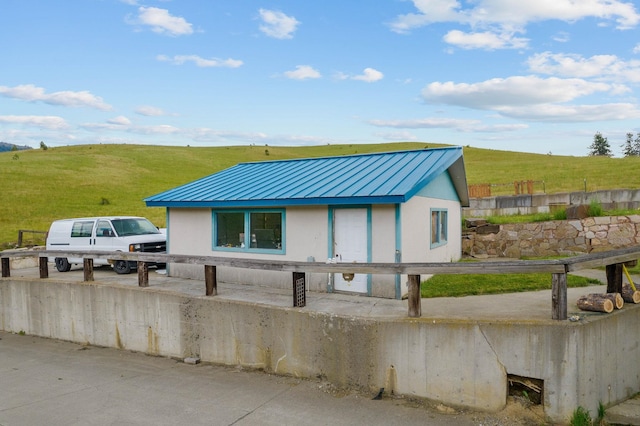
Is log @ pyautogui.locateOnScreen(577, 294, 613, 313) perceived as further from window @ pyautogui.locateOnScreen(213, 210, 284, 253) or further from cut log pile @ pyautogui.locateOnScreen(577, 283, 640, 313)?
window @ pyautogui.locateOnScreen(213, 210, 284, 253)

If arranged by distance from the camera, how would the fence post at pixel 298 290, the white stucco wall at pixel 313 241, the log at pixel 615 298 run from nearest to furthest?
the log at pixel 615 298 → the fence post at pixel 298 290 → the white stucco wall at pixel 313 241

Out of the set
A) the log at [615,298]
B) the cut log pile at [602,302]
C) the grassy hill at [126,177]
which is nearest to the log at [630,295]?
the cut log pile at [602,302]

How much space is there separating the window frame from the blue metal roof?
1271mm

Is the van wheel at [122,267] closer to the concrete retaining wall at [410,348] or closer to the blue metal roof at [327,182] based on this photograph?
the blue metal roof at [327,182]

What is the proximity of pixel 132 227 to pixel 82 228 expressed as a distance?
169 cm

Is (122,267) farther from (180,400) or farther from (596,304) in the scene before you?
(596,304)

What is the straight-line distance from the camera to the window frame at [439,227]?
479 inches

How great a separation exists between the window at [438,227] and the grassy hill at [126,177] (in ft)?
48.7

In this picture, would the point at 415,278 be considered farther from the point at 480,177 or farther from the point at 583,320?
the point at 480,177

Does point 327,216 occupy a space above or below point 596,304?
above

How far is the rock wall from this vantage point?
586 inches

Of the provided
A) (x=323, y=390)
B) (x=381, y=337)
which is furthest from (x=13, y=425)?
(x=381, y=337)

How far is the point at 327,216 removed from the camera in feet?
35.0

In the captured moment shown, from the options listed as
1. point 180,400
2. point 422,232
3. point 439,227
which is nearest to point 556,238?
point 439,227
